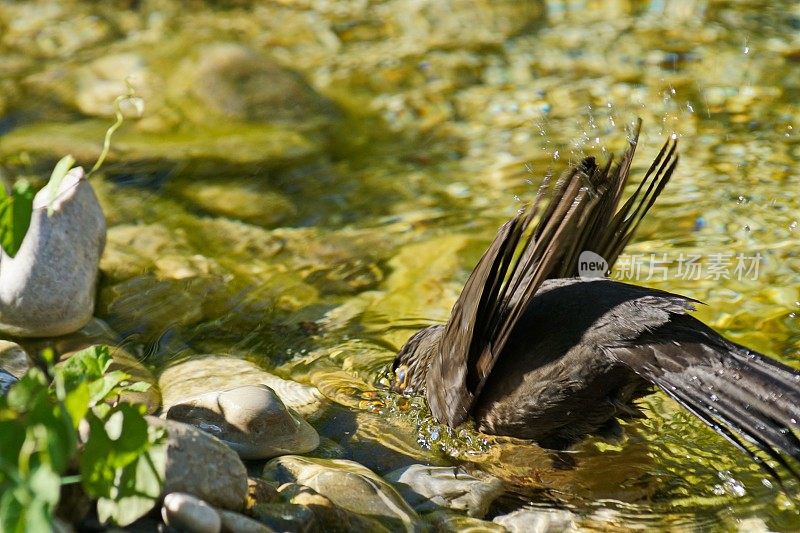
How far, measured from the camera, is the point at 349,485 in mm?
3469

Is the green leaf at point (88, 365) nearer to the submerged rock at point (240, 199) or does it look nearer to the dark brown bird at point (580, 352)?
the dark brown bird at point (580, 352)

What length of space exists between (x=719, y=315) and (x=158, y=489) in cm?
327

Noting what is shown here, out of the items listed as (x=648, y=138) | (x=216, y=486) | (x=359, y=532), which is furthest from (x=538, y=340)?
(x=648, y=138)

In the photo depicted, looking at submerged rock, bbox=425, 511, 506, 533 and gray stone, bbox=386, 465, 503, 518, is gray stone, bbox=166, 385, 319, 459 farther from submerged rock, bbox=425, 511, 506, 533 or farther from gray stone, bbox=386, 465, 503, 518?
submerged rock, bbox=425, 511, 506, 533

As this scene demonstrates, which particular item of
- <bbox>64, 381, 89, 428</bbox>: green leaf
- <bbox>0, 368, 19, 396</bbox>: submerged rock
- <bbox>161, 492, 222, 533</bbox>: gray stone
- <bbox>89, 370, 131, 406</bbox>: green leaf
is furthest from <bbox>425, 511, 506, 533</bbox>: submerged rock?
<bbox>0, 368, 19, 396</bbox>: submerged rock

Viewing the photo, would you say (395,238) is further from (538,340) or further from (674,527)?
(674,527)

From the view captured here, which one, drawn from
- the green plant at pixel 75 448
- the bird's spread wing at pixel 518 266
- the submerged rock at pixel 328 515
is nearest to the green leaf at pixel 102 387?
the green plant at pixel 75 448

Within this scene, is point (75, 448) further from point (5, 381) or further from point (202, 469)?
point (5, 381)

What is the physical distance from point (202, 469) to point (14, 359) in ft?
5.15

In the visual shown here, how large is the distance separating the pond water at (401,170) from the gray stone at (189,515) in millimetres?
1270

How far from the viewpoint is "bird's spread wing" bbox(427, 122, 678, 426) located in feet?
11.7

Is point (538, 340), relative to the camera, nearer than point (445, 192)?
Yes

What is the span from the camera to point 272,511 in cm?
310

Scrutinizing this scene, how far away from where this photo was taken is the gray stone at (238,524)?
2865 mm
